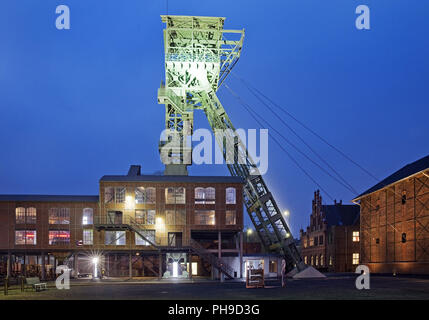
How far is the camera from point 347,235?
2736 inches

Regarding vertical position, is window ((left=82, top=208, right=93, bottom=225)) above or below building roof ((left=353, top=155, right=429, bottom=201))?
below

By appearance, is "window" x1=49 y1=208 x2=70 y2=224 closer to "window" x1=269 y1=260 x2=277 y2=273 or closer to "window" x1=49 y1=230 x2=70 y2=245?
"window" x1=49 y1=230 x2=70 y2=245

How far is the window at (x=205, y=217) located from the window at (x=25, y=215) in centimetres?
1469

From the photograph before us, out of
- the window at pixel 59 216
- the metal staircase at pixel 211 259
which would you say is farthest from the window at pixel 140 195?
the window at pixel 59 216

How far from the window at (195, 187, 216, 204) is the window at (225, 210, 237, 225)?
1.72m

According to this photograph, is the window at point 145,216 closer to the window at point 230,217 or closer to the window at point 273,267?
the window at point 230,217

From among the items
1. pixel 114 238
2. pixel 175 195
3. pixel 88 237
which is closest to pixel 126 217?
pixel 114 238

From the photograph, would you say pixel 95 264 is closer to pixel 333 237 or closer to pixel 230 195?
pixel 230 195

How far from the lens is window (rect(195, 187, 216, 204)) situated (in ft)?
160

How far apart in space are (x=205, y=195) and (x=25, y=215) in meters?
16.3

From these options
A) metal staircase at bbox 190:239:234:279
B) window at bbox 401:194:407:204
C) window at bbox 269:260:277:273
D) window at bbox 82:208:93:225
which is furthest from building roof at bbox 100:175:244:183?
window at bbox 401:194:407:204

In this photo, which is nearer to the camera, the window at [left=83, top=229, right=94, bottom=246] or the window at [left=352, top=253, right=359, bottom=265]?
the window at [left=83, top=229, right=94, bottom=246]
